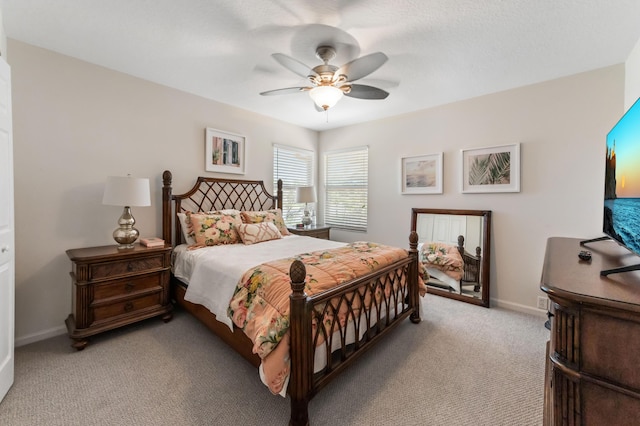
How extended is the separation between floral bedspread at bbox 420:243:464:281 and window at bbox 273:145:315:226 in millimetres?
2256

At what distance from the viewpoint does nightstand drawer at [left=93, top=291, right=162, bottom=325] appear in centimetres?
232

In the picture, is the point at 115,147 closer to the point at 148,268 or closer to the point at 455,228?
the point at 148,268

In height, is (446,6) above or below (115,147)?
above

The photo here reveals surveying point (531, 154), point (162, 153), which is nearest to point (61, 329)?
point (162, 153)

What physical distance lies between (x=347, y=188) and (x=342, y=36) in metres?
2.80

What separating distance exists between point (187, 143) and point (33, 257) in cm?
183

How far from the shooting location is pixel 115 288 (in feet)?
7.91

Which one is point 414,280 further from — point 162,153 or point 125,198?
point 162,153

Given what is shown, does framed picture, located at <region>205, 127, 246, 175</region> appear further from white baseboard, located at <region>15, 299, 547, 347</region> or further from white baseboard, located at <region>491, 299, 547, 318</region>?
white baseboard, located at <region>491, 299, 547, 318</region>

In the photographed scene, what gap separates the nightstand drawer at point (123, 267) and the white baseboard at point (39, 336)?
0.78 m

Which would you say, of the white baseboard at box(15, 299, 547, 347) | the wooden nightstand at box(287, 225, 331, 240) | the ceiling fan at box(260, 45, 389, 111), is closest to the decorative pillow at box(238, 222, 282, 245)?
the wooden nightstand at box(287, 225, 331, 240)

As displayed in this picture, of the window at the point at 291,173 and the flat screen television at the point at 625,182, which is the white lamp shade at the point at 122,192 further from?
the flat screen television at the point at 625,182

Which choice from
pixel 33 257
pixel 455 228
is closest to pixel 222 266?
pixel 33 257

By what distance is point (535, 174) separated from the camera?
115 inches
